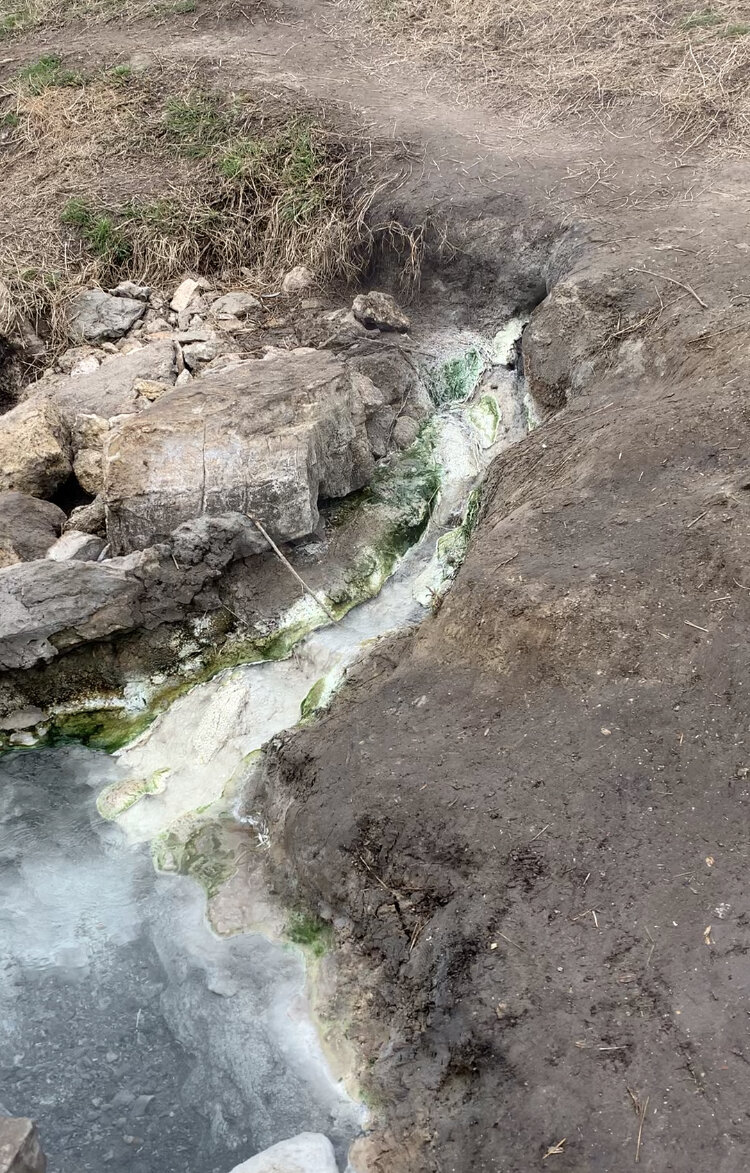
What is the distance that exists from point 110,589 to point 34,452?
1.50 metres

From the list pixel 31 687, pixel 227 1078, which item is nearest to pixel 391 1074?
pixel 227 1078

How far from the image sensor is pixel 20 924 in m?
4.41

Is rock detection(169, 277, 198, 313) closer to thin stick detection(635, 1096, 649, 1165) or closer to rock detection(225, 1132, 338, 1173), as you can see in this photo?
rock detection(225, 1132, 338, 1173)

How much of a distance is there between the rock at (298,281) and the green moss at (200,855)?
194 inches

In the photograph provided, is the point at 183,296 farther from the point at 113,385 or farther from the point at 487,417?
the point at 487,417

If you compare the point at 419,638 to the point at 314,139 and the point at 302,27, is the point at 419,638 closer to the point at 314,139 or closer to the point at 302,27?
the point at 314,139

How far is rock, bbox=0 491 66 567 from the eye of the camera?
5766 mm

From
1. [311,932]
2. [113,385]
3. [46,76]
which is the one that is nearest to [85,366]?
[113,385]

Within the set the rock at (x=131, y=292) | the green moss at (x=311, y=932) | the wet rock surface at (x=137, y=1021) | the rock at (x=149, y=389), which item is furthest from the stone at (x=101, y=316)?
the green moss at (x=311, y=932)

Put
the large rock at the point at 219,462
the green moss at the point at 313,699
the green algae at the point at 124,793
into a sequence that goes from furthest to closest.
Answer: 1. the large rock at the point at 219,462
2. the green moss at the point at 313,699
3. the green algae at the point at 124,793

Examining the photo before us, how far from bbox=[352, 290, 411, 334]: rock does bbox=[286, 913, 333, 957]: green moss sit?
190 inches

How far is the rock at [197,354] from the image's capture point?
285 inches

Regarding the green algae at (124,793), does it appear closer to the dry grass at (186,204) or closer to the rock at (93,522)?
the rock at (93,522)

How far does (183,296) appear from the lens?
7.95 metres
